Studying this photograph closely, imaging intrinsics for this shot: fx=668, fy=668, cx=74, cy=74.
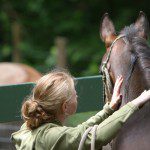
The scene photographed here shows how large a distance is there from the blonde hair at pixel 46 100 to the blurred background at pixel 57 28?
944 cm

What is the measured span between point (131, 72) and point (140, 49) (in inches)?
5.7

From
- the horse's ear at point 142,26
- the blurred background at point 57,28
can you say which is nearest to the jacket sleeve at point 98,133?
the horse's ear at point 142,26

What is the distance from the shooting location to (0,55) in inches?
611

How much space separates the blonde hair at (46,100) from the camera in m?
3.19

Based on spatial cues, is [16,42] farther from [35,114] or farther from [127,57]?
[35,114]

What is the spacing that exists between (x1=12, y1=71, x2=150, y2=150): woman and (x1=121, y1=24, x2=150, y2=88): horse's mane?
277 millimetres

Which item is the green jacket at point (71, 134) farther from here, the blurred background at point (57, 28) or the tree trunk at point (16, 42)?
the tree trunk at point (16, 42)

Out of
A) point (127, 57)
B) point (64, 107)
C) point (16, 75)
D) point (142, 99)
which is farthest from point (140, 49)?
point (16, 75)

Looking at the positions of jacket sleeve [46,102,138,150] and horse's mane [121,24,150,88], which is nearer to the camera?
jacket sleeve [46,102,138,150]

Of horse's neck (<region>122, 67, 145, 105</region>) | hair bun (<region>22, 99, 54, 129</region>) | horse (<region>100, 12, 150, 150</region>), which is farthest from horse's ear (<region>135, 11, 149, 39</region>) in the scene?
hair bun (<region>22, 99, 54, 129</region>)

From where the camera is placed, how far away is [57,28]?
15.1m

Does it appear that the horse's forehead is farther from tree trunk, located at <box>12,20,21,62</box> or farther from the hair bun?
tree trunk, located at <box>12,20,21,62</box>

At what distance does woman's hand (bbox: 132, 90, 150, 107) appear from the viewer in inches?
125

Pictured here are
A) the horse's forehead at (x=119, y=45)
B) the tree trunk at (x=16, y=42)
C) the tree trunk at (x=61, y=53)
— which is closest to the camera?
the horse's forehead at (x=119, y=45)
